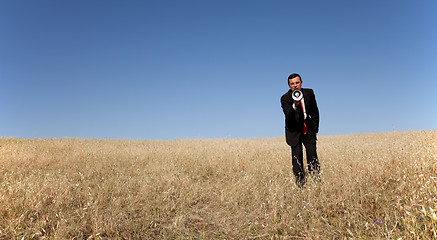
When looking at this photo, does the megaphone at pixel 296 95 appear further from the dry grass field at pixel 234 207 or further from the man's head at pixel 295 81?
the dry grass field at pixel 234 207

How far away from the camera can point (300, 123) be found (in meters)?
5.64

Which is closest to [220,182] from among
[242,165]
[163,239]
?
[242,165]

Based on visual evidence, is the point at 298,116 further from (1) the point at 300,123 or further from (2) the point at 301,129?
(2) the point at 301,129

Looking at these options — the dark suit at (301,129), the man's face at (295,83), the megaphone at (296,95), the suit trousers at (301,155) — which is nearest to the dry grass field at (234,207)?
the suit trousers at (301,155)

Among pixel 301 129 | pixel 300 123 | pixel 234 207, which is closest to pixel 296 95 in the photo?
pixel 300 123

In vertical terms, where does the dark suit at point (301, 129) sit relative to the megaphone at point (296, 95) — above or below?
below

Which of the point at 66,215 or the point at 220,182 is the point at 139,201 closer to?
the point at 66,215

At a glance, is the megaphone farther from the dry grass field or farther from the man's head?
the dry grass field

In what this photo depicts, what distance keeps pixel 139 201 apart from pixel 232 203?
1.92 meters

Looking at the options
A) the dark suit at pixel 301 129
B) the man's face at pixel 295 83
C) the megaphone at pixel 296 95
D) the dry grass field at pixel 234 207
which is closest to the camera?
the dry grass field at pixel 234 207

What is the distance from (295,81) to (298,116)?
0.73 metres

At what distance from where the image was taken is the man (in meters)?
5.51

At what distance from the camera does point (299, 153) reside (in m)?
5.70

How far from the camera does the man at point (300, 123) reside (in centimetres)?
551
